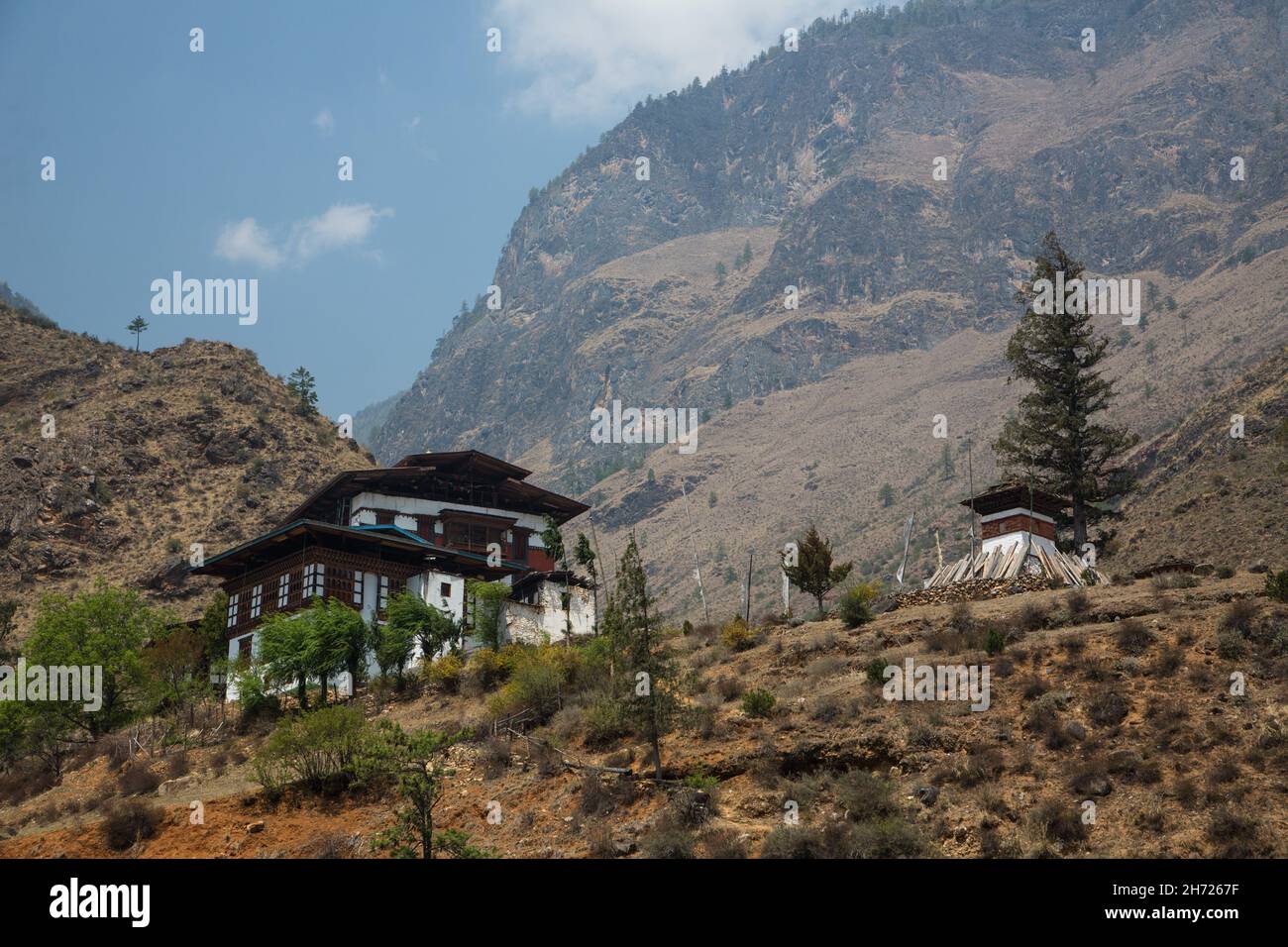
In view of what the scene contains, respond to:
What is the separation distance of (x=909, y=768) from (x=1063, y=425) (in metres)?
26.7

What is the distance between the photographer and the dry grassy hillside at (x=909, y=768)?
2958 centimetres

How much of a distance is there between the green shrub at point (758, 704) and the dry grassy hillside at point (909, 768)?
26cm

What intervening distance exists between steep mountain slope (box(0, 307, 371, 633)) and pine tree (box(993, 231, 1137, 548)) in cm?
5608

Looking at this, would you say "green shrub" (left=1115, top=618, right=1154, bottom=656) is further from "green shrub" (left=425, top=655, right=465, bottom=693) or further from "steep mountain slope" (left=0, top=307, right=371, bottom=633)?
"steep mountain slope" (left=0, top=307, right=371, bottom=633)

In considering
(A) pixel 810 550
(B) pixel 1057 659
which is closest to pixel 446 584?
(A) pixel 810 550

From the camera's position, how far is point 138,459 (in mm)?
102812

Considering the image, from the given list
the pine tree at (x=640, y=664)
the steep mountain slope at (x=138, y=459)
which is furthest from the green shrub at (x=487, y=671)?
the steep mountain slope at (x=138, y=459)

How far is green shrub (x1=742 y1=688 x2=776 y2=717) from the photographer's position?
128ft
